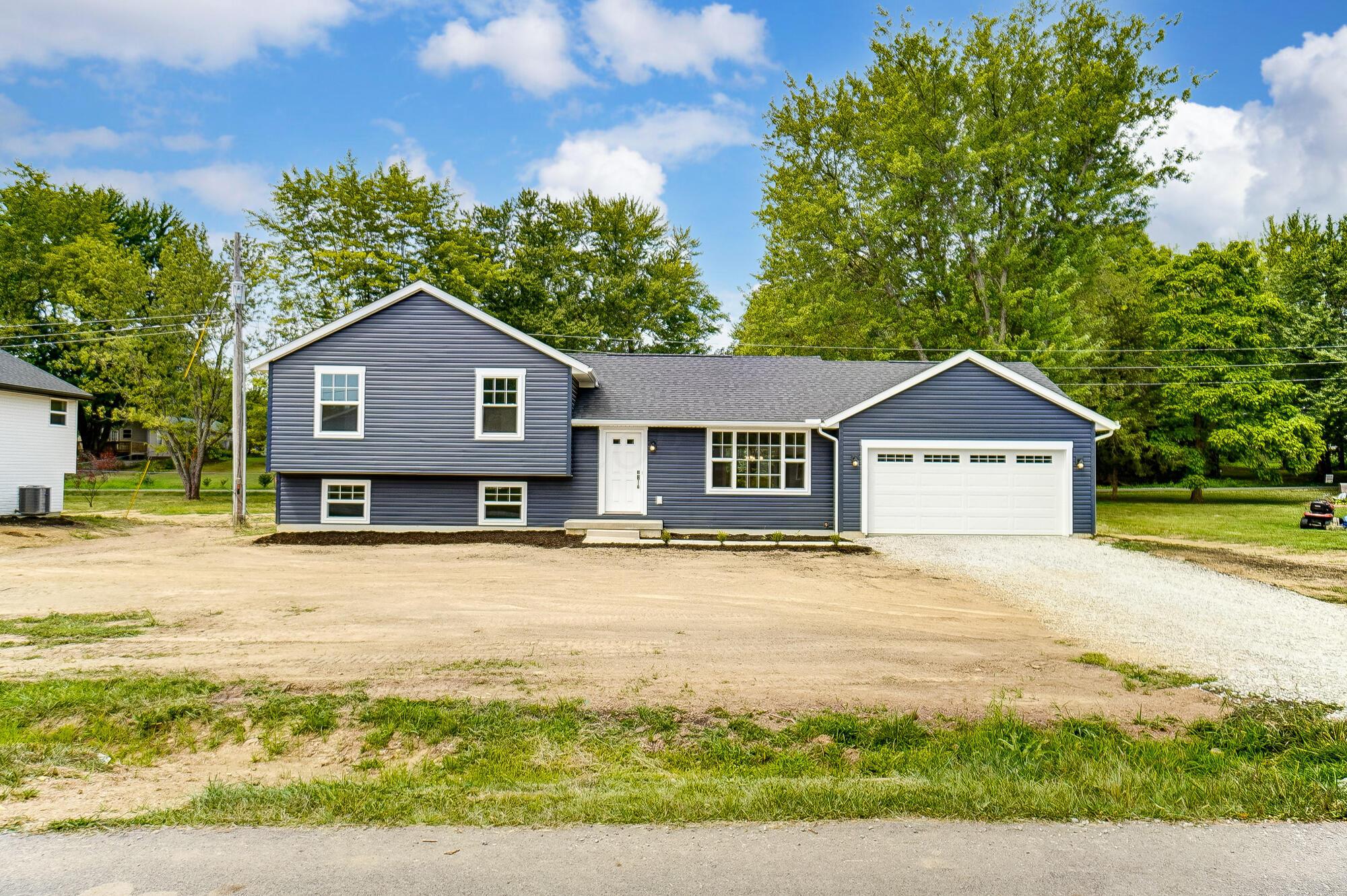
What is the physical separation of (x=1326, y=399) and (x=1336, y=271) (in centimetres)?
715

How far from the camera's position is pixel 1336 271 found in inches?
1341

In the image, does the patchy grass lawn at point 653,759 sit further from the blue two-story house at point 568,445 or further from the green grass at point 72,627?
the blue two-story house at point 568,445

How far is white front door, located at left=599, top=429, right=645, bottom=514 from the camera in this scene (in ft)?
62.6

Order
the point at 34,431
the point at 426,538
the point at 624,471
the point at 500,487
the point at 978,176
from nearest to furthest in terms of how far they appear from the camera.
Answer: the point at 426,538 → the point at 500,487 → the point at 624,471 → the point at 34,431 → the point at 978,176

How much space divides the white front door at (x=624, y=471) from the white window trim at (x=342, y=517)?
19.4 ft

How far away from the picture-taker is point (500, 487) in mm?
18922

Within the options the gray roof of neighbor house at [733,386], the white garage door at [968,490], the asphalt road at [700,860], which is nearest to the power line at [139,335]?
the gray roof of neighbor house at [733,386]

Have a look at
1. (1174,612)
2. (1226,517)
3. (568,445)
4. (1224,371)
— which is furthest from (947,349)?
(1174,612)

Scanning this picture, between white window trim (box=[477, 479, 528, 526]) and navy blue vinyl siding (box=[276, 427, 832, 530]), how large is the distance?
96 millimetres

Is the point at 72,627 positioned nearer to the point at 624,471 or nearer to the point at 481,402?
the point at 481,402

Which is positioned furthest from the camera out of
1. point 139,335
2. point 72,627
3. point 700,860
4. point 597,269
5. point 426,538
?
point 597,269

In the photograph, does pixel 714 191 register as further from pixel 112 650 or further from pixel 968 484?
pixel 112 650

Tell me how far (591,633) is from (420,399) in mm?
11967

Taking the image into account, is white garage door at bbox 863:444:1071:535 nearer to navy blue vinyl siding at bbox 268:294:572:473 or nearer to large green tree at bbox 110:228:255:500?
navy blue vinyl siding at bbox 268:294:572:473
